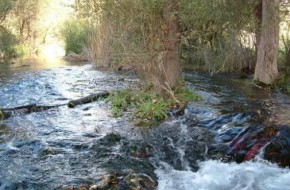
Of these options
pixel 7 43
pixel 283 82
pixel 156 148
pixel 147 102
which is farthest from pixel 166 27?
pixel 7 43

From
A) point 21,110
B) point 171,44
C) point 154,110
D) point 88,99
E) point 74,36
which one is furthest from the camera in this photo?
point 74,36

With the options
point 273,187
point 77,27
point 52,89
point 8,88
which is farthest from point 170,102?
point 77,27

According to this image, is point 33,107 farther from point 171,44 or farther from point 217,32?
point 217,32

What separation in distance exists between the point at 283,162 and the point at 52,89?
7879 millimetres

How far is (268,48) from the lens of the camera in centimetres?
1185

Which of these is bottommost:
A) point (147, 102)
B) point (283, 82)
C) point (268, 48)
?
point (147, 102)

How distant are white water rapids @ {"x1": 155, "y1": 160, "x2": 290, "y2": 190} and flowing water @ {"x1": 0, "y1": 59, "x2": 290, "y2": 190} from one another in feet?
0.05

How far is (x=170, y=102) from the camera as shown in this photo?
351 inches

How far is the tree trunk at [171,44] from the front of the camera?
28.3ft

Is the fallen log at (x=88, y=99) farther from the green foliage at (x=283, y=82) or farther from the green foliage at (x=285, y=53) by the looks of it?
the green foliage at (x=285, y=53)

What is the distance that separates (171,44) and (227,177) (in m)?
3.99

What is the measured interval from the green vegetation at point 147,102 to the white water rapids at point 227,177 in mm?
2238

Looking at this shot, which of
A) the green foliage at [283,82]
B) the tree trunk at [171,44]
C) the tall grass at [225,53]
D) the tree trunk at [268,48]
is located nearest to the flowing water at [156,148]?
the tree trunk at [171,44]

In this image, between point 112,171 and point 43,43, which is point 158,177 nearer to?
point 112,171
